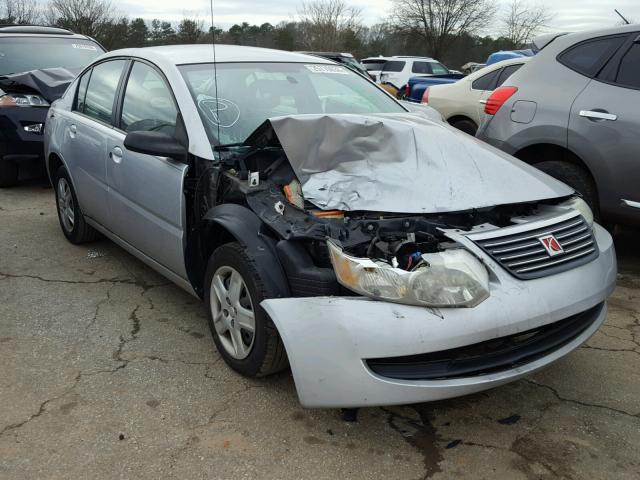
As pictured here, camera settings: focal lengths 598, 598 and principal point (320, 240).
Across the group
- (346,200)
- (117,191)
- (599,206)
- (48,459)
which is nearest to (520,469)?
(346,200)

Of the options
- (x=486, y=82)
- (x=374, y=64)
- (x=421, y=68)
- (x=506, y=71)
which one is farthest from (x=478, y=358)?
(x=374, y=64)

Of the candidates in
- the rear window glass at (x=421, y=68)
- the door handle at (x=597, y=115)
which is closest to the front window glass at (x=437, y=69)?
Result: the rear window glass at (x=421, y=68)

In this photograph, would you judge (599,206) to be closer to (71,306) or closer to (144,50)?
(144,50)

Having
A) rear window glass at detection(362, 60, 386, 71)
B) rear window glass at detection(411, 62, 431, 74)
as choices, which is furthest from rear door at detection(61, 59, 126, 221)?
rear window glass at detection(362, 60, 386, 71)

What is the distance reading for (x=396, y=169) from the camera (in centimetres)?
290

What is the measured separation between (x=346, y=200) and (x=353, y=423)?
0.99 meters

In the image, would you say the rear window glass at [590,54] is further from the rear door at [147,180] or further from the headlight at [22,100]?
the headlight at [22,100]

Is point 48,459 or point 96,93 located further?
point 96,93

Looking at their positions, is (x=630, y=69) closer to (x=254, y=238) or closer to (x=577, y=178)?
(x=577, y=178)

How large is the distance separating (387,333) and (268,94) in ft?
6.38

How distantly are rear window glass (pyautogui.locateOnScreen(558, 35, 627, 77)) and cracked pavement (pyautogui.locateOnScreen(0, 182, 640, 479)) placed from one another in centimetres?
196

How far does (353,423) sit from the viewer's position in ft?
8.64

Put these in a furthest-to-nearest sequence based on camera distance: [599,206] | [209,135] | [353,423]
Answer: [599,206]
[209,135]
[353,423]

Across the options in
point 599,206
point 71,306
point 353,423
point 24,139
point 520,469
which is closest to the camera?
point 520,469
